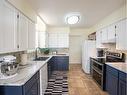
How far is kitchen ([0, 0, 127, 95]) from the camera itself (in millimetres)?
2336

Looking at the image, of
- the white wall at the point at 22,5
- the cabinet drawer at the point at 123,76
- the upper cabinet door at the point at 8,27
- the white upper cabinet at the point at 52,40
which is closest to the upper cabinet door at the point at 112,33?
the cabinet drawer at the point at 123,76

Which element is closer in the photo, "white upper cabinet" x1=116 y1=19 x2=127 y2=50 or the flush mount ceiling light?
"white upper cabinet" x1=116 y1=19 x2=127 y2=50

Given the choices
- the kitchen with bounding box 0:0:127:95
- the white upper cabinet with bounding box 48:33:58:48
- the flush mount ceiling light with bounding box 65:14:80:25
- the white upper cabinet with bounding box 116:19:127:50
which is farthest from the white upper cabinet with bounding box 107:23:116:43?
the white upper cabinet with bounding box 48:33:58:48

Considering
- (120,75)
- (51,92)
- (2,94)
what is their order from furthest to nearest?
(51,92), (120,75), (2,94)

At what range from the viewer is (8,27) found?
2.32m

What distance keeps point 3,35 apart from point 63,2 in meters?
2.24

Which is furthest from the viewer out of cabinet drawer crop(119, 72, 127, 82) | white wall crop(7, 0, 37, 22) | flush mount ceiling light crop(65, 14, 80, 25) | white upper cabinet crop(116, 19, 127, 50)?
flush mount ceiling light crop(65, 14, 80, 25)

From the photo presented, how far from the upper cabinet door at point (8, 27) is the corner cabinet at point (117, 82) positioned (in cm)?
218

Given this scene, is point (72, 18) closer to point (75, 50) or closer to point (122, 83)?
point (122, 83)

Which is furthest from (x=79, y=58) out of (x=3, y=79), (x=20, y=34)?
(x=3, y=79)

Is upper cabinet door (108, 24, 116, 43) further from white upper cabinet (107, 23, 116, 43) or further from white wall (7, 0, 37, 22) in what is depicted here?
white wall (7, 0, 37, 22)

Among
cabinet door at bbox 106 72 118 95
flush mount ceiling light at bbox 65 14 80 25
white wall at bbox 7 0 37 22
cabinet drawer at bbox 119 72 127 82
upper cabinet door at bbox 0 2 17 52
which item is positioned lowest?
cabinet door at bbox 106 72 118 95

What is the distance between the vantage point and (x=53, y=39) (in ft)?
27.0

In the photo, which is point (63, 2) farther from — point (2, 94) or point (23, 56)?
point (2, 94)
